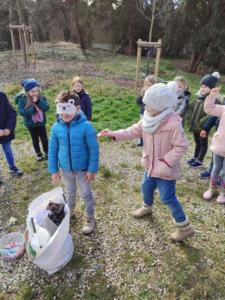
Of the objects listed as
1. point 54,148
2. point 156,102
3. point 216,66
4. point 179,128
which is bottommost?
point 216,66

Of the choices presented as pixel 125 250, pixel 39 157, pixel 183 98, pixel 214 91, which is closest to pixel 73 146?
pixel 125 250

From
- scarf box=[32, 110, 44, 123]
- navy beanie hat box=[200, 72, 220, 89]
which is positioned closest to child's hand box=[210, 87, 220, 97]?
navy beanie hat box=[200, 72, 220, 89]

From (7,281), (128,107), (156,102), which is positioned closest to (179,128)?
(156,102)

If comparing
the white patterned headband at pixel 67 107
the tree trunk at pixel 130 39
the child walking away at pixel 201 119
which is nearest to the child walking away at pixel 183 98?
the child walking away at pixel 201 119

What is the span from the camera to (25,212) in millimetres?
3771

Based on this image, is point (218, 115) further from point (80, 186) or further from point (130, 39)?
point (130, 39)

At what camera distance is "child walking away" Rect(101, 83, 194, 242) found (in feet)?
8.61

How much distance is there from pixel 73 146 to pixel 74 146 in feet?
0.04

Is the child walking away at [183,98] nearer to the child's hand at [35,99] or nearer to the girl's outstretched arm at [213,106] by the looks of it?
the girl's outstretched arm at [213,106]

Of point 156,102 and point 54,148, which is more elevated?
point 156,102

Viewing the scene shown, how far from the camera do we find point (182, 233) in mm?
3141

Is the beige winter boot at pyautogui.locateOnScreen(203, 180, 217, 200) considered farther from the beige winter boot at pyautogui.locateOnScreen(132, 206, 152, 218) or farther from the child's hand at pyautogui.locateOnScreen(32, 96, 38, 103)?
the child's hand at pyautogui.locateOnScreen(32, 96, 38, 103)

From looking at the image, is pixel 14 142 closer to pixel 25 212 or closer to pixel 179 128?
pixel 25 212

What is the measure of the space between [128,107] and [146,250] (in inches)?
229
